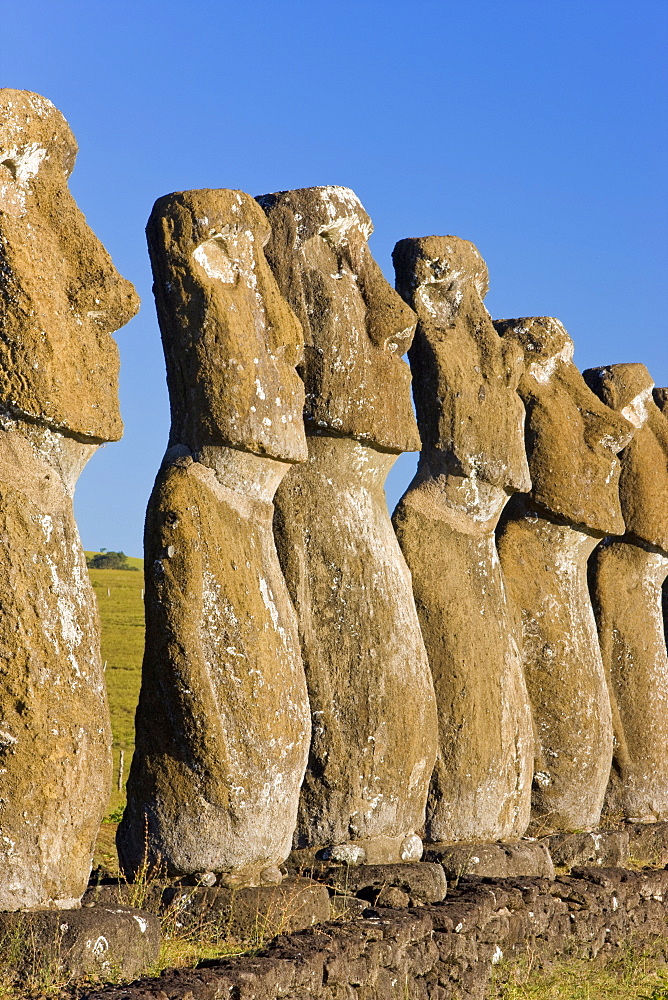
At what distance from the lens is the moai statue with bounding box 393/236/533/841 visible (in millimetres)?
8977

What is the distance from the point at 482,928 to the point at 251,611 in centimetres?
239

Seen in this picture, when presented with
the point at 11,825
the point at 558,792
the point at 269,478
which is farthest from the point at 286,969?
the point at 558,792

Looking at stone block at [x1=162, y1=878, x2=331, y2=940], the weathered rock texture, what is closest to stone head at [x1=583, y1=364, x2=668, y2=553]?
the weathered rock texture

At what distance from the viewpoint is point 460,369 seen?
377 inches

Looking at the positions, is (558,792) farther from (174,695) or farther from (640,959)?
(174,695)

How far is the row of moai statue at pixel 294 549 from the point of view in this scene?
5840 mm

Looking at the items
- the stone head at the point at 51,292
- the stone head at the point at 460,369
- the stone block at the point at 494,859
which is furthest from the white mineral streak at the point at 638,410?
the stone head at the point at 51,292

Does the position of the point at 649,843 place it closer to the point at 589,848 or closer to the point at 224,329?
the point at 589,848

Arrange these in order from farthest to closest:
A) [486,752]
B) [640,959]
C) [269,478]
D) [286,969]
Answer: [640,959]
[486,752]
[269,478]
[286,969]

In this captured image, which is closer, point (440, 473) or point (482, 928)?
point (482, 928)

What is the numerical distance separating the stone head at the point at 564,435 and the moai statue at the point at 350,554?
2423mm

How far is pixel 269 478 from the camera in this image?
7309 mm

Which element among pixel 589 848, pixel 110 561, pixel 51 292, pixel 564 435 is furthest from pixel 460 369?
pixel 110 561

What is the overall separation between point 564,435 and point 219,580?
4520mm
